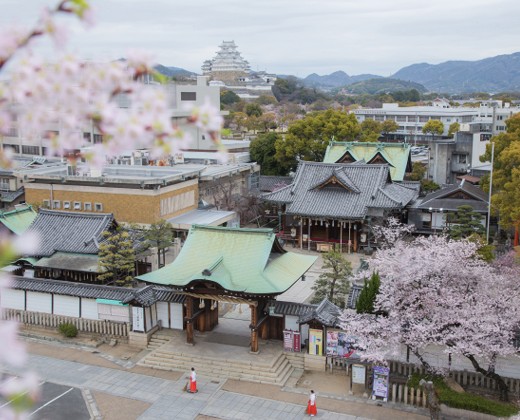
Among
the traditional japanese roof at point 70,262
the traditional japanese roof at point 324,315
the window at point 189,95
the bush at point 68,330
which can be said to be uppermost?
the window at point 189,95

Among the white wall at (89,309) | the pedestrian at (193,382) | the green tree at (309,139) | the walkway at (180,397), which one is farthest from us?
the green tree at (309,139)

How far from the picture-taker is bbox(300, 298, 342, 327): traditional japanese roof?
20.0 m

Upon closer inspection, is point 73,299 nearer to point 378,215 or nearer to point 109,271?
point 109,271

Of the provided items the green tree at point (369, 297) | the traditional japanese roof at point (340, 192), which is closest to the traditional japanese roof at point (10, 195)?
the traditional japanese roof at point (340, 192)

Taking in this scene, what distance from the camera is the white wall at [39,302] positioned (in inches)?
940

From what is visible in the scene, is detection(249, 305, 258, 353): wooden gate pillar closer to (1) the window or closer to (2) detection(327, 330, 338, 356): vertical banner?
(2) detection(327, 330, 338, 356): vertical banner

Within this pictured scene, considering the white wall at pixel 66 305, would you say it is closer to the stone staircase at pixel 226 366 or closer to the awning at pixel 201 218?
the stone staircase at pixel 226 366

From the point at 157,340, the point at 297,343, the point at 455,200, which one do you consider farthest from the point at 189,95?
the point at 297,343

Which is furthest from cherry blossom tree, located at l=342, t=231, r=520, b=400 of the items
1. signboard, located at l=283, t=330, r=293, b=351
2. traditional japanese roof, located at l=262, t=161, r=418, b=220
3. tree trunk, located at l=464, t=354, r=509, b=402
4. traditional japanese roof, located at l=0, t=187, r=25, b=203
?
traditional japanese roof, located at l=0, t=187, r=25, b=203

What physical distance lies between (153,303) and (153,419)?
607cm

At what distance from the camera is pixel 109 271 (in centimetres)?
2516

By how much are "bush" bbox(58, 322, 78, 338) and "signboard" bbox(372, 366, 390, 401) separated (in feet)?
39.8

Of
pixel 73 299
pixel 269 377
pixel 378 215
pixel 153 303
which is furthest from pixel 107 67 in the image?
pixel 378 215

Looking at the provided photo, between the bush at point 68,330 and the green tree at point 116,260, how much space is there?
2.50 m
